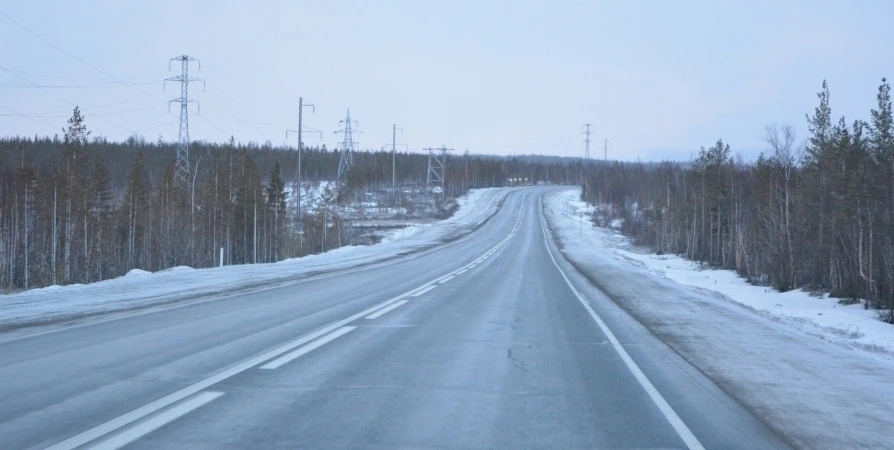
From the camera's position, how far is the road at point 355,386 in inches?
220

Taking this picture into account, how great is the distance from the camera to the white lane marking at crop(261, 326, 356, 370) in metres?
8.41

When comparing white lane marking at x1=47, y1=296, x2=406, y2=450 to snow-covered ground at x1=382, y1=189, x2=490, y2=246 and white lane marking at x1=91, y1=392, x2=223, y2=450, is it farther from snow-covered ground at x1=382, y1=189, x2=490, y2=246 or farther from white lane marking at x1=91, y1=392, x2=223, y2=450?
snow-covered ground at x1=382, y1=189, x2=490, y2=246

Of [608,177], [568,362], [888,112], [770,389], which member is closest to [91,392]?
[568,362]

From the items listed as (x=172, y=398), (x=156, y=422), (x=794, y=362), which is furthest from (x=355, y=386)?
(x=794, y=362)

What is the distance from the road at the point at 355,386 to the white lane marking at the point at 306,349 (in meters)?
0.03

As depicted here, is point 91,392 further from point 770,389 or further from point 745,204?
point 745,204

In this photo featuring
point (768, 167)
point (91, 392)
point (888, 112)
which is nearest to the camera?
point (91, 392)

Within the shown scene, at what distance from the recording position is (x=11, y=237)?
191 feet

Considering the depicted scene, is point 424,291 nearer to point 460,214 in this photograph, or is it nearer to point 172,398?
point 172,398

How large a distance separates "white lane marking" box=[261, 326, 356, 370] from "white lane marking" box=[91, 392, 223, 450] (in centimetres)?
158

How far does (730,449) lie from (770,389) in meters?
2.79

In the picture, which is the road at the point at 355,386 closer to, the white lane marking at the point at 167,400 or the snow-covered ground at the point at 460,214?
the white lane marking at the point at 167,400

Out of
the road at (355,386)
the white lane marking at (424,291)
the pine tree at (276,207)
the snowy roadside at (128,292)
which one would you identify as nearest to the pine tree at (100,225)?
the pine tree at (276,207)

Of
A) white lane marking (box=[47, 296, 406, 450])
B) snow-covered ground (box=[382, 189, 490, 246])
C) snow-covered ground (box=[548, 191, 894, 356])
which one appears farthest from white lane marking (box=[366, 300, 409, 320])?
snow-covered ground (box=[382, 189, 490, 246])
